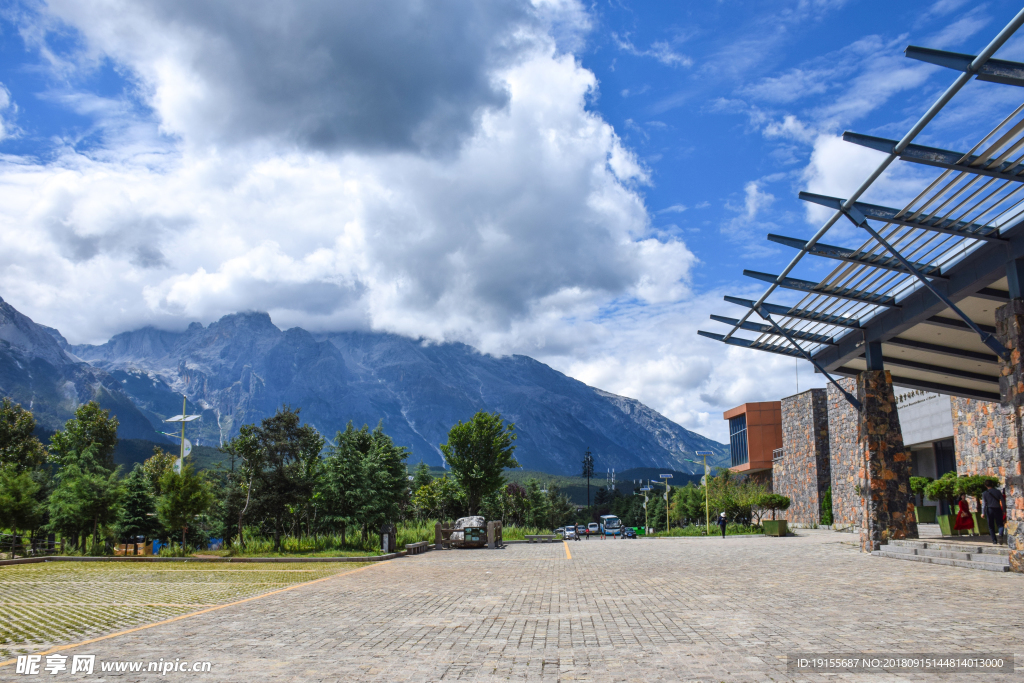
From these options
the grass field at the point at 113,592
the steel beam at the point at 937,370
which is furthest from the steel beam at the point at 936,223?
the grass field at the point at 113,592

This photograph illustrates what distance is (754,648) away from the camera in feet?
23.6

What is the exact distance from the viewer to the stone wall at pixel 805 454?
48.5 m

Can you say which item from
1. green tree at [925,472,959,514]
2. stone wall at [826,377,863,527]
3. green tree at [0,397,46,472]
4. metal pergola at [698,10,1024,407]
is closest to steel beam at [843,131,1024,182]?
metal pergola at [698,10,1024,407]

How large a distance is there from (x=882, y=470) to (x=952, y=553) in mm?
4984

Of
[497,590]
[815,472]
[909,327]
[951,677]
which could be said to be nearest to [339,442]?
[497,590]

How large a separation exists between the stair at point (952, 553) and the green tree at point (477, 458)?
2173 cm

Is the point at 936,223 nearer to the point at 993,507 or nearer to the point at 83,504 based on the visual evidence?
the point at 993,507

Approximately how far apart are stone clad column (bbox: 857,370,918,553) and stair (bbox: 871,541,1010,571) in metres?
0.70

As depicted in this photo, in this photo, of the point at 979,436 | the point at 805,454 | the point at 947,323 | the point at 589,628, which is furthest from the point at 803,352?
the point at 805,454

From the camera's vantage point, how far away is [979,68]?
1053 centimetres

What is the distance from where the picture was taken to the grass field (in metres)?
8.80

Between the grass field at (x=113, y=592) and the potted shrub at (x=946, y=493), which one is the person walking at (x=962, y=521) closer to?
the potted shrub at (x=946, y=493)

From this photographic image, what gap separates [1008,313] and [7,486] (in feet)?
116

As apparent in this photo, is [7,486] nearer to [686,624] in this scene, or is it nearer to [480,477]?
[480,477]
